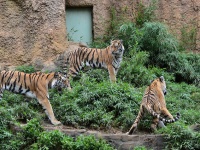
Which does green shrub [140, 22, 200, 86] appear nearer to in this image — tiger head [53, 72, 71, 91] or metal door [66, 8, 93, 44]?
metal door [66, 8, 93, 44]

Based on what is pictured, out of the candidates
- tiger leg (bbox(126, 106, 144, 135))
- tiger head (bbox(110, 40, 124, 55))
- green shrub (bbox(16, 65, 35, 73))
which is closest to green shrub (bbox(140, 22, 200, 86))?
tiger head (bbox(110, 40, 124, 55))

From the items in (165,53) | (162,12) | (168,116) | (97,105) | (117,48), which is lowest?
(168,116)

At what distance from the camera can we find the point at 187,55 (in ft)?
46.6

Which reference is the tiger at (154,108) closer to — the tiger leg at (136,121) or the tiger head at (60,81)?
the tiger leg at (136,121)

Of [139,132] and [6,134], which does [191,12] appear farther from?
[6,134]

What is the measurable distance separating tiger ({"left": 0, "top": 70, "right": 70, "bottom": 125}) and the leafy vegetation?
Result: 234mm

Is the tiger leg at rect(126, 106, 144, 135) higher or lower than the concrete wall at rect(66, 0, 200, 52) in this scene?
lower

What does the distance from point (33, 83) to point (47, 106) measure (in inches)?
24.8

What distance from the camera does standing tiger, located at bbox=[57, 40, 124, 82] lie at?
12.4 m

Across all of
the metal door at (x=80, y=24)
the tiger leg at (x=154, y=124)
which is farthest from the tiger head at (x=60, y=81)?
the metal door at (x=80, y=24)

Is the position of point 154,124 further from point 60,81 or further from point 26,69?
point 26,69

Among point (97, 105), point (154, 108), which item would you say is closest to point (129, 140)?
point (154, 108)

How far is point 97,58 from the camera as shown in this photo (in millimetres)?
12633

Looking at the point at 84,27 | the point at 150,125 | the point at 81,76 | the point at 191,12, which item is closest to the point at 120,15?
the point at 84,27
